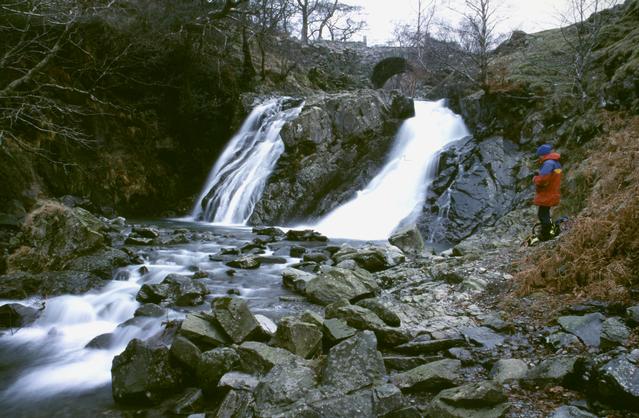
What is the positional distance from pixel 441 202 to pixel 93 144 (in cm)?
1289

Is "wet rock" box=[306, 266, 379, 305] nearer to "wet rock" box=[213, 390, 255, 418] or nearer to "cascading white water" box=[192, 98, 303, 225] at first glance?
"wet rock" box=[213, 390, 255, 418]

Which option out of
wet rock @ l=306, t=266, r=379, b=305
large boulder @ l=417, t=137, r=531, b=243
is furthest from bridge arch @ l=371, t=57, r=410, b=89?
wet rock @ l=306, t=266, r=379, b=305

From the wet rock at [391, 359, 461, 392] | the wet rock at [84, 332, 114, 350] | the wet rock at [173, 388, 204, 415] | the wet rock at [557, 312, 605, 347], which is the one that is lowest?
the wet rock at [84, 332, 114, 350]

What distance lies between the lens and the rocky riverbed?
3.27 metres

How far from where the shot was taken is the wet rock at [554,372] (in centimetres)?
334

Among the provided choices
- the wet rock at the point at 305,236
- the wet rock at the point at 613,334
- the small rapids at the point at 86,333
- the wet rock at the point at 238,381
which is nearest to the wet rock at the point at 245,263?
the small rapids at the point at 86,333

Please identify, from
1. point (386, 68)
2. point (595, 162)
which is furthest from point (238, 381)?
point (386, 68)

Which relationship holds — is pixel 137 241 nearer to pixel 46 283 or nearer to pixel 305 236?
pixel 46 283

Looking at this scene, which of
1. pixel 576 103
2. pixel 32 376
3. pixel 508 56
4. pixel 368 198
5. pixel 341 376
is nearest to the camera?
pixel 341 376

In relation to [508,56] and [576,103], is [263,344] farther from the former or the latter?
[508,56]

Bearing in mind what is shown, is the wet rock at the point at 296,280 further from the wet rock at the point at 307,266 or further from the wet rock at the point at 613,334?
the wet rock at the point at 613,334

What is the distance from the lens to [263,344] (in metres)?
4.44

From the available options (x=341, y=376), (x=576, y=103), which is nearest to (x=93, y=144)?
(x=341, y=376)

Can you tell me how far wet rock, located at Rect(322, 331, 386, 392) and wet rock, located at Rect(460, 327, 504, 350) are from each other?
3.88 ft
